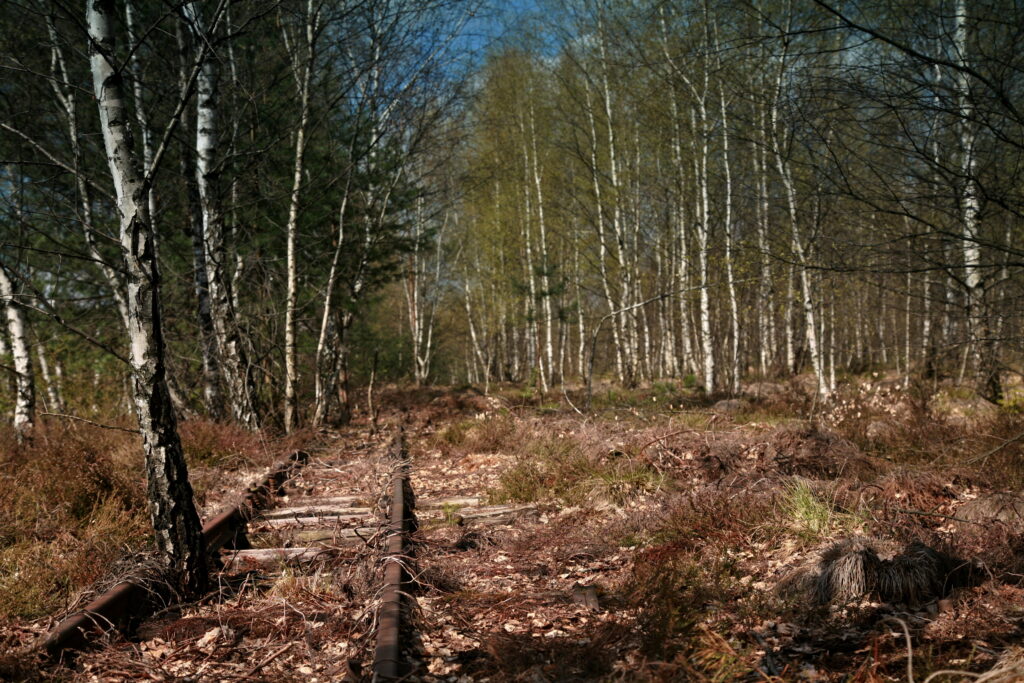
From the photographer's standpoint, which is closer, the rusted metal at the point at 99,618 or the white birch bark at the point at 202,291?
the rusted metal at the point at 99,618

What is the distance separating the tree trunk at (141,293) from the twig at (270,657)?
113 centimetres

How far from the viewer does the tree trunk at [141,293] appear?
4.09 metres

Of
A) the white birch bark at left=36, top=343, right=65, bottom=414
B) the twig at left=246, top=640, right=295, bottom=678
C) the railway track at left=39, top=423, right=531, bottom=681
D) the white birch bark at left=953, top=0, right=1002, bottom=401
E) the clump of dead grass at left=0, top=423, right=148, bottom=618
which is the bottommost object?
the twig at left=246, top=640, right=295, bottom=678

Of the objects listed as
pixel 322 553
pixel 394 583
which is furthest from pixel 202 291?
pixel 394 583

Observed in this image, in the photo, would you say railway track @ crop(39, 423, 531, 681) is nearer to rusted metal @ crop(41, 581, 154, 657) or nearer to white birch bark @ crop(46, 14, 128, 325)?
rusted metal @ crop(41, 581, 154, 657)

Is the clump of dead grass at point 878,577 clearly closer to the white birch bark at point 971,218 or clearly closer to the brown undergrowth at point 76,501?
the white birch bark at point 971,218

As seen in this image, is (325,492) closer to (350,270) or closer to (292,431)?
(292,431)

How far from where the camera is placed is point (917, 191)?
5.07m

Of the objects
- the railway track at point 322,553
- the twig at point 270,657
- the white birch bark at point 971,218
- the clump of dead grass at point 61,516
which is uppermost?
the white birch bark at point 971,218

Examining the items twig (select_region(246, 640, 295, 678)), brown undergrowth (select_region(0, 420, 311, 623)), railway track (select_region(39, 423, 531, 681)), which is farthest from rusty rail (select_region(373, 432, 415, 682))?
brown undergrowth (select_region(0, 420, 311, 623))

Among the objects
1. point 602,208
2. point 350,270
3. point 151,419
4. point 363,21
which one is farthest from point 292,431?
point 602,208

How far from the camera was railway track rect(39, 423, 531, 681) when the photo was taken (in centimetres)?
346

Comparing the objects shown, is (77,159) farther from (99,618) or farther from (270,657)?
(270,657)

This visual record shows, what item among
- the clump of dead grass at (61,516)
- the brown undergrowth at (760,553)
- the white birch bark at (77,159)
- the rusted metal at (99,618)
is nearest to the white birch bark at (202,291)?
the white birch bark at (77,159)
